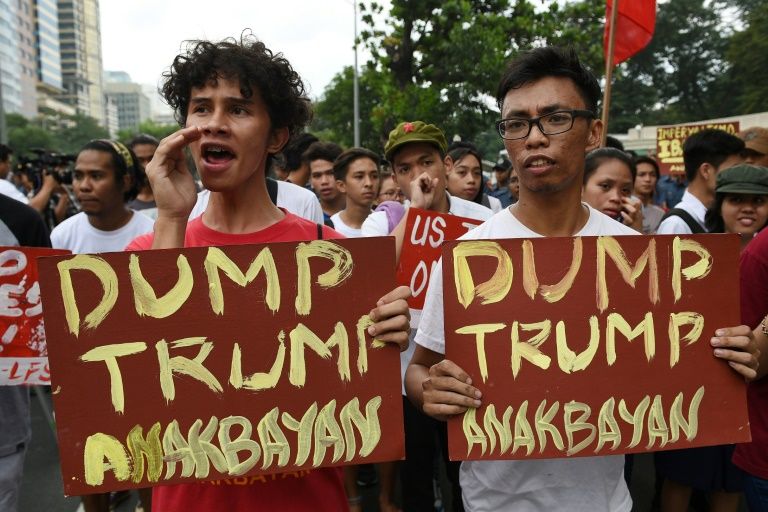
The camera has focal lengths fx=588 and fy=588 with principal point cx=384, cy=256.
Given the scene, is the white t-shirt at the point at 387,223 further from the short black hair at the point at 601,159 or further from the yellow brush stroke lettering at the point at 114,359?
the yellow brush stroke lettering at the point at 114,359

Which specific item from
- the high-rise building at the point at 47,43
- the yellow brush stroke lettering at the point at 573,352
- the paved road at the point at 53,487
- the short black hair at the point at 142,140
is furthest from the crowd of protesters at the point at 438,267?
the high-rise building at the point at 47,43

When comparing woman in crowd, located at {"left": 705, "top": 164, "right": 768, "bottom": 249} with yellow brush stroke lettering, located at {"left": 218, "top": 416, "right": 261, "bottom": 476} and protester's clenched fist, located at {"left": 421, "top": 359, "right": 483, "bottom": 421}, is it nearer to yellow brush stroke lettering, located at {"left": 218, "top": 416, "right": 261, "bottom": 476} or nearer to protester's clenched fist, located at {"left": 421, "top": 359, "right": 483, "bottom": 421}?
protester's clenched fist, located at {"left": 421, "top": 359, "right": 483, "bottom": 421}

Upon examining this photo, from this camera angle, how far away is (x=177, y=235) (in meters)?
1.55

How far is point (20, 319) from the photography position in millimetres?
2160

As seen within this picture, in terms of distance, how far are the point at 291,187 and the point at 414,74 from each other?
42.8ft

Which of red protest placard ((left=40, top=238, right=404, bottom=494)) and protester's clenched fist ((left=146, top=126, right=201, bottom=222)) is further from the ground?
protester's clenched fist ((left=146, top=126, right=201, bottom=222))

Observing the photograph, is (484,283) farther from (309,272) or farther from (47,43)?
(47,43)

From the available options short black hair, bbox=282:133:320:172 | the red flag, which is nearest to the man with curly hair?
short black hair, bbox=282:133:320:172

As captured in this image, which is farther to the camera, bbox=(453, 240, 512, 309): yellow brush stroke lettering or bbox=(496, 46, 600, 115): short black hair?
bbox=(496, 46, 600, 115): short black hair

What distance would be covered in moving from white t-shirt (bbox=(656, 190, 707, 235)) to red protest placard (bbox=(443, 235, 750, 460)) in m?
2.01

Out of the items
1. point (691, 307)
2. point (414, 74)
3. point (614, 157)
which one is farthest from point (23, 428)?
point (414, 74)

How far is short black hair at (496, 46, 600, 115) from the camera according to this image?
5.55 ft

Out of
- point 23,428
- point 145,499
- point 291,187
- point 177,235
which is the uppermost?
point 291,187

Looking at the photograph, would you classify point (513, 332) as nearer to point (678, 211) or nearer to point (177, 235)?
point (177, 235)
